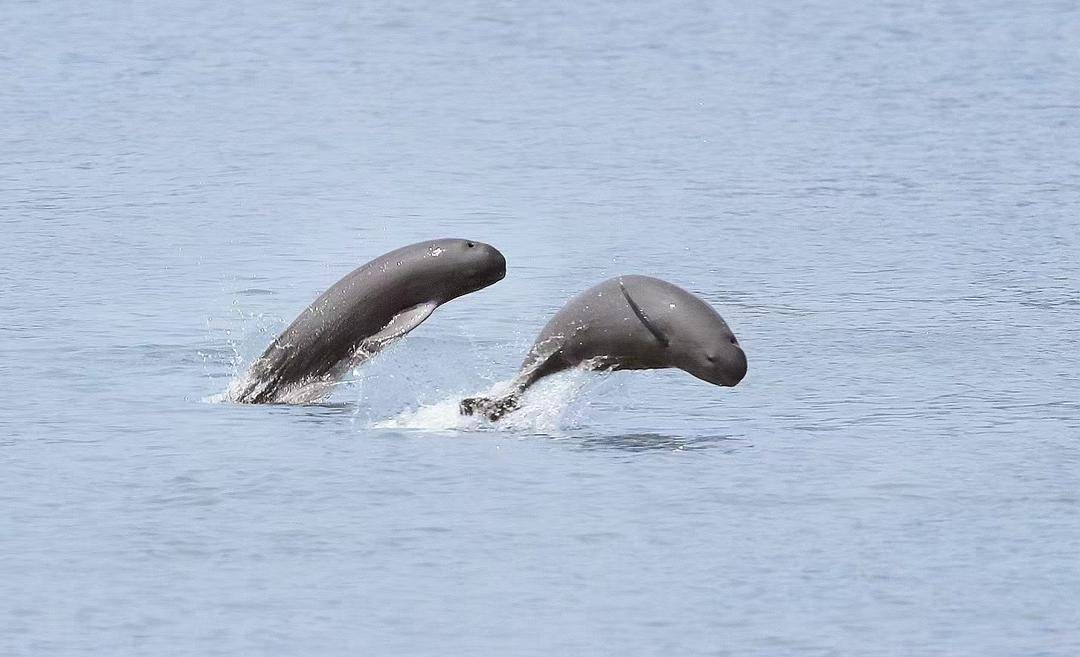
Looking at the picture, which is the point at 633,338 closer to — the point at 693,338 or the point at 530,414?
the point at 693,338

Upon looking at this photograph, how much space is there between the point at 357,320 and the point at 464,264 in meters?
0.87

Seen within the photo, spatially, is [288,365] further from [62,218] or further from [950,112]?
[950,112]

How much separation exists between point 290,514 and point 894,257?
10577mm

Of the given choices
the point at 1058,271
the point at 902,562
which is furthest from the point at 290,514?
the point at 1058,271

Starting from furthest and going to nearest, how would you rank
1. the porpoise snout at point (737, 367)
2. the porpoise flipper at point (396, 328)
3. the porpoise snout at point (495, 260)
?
the porpoise snout at point (495, 260)
the porpoise flipper at point (396, 328)
the porpoise snout at point (737, 367)

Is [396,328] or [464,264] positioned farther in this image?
[464,264]

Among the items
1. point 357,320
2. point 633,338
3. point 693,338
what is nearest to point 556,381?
point 633,338

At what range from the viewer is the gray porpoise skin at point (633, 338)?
17.3m

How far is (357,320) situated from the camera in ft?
61.1

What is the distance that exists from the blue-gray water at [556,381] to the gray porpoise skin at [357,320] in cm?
40

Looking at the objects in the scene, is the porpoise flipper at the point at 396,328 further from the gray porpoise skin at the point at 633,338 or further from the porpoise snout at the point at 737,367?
the porpoise snout at the point at 737,367

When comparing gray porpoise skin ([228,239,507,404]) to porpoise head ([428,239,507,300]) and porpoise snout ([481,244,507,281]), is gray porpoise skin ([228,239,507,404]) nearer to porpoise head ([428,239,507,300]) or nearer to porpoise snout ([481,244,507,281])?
porpoise head ([428,239,507,300])

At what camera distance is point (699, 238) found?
2566 centimetres

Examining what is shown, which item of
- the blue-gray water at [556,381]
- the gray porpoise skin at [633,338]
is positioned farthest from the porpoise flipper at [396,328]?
the gray porpoise skin at [633,338]
